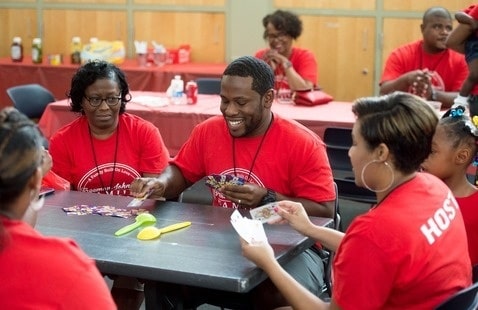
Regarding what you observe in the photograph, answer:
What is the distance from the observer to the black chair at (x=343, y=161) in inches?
182

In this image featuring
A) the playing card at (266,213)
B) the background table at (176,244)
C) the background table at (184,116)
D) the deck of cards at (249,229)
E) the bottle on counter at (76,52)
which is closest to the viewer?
the background table at (176,244)

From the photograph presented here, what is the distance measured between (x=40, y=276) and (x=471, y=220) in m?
1.84

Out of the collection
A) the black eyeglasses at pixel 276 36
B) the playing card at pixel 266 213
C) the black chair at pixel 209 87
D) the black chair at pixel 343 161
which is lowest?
the black chair at pixel 343 161

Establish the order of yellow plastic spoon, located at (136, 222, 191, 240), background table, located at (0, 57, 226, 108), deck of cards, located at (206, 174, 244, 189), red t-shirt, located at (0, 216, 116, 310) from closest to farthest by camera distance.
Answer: red t-shirt, located at (0, 216, 116, 310)
yellow plastic spoon, located at (136, 222, 191, 240)
deck of cards, located at (206, 174, 244, 189)
background table, located at (0, 57, 226, 108)

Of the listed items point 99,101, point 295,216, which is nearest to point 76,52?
point 99,101

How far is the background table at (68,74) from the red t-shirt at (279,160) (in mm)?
4103

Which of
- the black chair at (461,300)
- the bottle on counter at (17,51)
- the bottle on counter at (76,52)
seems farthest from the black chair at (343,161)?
the bottle on counter at (17,51)

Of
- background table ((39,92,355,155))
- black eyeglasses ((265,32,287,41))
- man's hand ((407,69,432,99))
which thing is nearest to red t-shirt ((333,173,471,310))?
background table ((39,92,355,155))

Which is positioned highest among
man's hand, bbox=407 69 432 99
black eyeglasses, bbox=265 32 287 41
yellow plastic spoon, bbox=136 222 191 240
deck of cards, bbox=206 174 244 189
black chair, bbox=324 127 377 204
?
black eyeglasses, bbox=265 32 287 41

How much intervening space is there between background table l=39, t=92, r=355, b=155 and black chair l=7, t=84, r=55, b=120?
85cm

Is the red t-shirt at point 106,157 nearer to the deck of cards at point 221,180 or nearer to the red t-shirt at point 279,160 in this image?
the red t-shirt at point 279,160

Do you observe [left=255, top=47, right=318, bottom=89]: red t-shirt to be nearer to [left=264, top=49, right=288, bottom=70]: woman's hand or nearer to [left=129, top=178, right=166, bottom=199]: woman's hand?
[left=264, top=49, right=288, bottom=70]: woman's hand

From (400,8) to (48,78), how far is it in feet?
11.5

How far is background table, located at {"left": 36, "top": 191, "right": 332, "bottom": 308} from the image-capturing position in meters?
2.32
